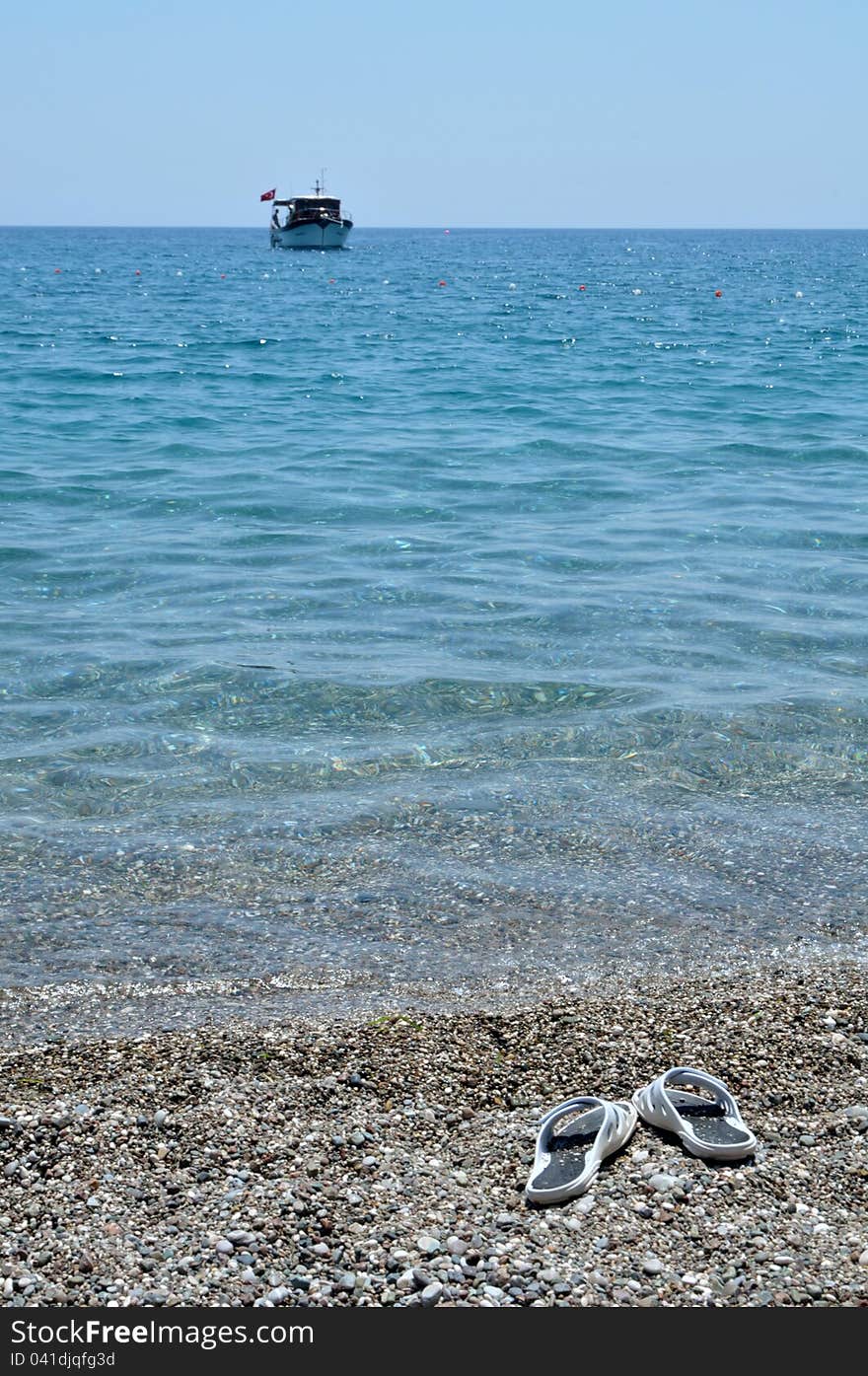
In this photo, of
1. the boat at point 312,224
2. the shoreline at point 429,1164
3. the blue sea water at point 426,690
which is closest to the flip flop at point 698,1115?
the shoreline at point 429,1164

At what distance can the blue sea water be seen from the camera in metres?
5.89

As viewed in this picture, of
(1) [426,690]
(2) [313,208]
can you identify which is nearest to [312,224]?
(2) [313,208]

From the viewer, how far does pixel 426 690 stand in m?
8.58

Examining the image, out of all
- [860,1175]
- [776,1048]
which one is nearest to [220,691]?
[776,1048]

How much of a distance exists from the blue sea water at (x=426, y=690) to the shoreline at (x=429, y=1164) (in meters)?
0.68

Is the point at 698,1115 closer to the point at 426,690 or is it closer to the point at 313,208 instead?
the point at 426,690

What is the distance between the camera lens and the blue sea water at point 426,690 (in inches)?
232

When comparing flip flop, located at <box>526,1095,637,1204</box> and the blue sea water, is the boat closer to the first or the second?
the blue sea water

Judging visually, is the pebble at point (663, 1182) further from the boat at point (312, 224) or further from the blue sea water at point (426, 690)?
the boat at point (312, 224)

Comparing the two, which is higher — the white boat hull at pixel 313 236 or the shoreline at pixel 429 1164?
the white boat hull at pixel 313 236

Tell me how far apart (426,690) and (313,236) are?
9482 cm

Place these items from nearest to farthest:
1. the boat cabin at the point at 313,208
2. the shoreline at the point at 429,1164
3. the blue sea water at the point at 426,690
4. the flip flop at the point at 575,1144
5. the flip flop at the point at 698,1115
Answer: the shoreline at the point at 429,1164 < the flip flop at the point at 575,1144 < the flip flop at the point at 698,1115 < the blue sea water at the point at 426,690 < the boat cabin at the point at 313,208

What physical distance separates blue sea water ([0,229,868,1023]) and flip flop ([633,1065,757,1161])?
1196mm

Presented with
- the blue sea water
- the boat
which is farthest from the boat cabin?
the blue sea water
